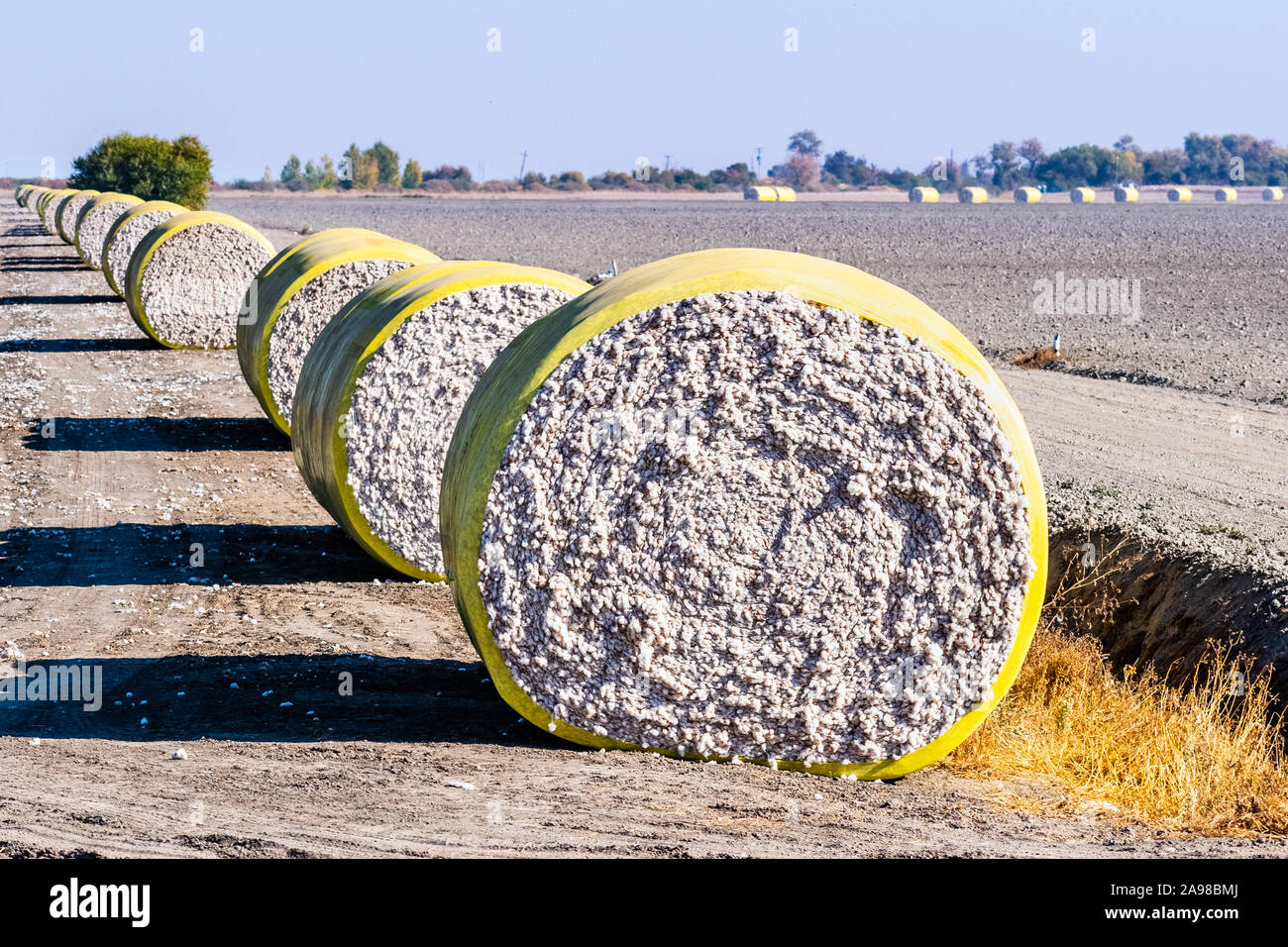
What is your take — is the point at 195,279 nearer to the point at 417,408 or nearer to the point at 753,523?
the point at 417,408

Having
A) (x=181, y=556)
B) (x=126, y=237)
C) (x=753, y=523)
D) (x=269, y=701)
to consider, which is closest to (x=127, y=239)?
(x=126, y=237)

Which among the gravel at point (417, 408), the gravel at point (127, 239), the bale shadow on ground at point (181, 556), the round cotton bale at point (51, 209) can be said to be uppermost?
the round cotton bale at point (51, 209)

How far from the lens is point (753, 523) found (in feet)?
17.8

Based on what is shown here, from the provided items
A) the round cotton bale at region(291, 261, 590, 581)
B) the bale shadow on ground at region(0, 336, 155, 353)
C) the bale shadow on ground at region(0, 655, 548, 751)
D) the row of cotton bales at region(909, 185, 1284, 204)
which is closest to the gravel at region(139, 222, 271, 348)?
the bale shadow on ground at region(0, 336, 155, 353)

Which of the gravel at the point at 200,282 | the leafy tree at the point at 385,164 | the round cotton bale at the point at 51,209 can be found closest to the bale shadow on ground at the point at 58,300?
the gravel at the point at 200,282

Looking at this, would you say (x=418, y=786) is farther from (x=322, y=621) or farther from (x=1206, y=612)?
(x=1206, y=612)

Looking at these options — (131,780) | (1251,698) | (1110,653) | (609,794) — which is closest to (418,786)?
(609,794)

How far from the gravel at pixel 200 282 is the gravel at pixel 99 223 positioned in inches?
571

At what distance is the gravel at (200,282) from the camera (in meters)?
19.1

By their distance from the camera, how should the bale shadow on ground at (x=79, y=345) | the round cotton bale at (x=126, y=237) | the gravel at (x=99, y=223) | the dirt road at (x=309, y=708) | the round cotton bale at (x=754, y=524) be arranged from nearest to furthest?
the dirt road at (x=309, y=708), the round cotton bale at (x=754, y=524), the bale shadow on ground at (x=79, y=345), the round cotton bale at (x=126, y=237), the gravel at (x=99, y=223)

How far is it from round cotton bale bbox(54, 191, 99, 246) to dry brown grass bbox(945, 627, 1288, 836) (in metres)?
34.2

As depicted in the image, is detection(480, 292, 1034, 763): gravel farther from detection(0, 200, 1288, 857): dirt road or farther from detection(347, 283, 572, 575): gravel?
detection(347, 283, 572, 575): gravel

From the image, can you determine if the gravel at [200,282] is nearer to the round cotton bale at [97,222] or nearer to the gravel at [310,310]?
the gravel at [310,310]

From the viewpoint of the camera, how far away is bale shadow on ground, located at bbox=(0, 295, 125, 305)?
26.5m
